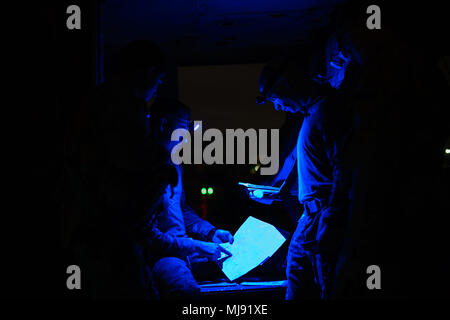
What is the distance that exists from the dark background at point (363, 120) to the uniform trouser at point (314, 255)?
64 cm

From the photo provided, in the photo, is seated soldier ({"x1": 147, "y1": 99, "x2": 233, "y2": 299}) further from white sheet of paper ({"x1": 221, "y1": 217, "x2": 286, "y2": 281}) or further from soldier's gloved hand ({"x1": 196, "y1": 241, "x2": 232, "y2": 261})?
white sheet of paper ({"x1": 221, "y1": 217, "x2": 286, "y2": 281})

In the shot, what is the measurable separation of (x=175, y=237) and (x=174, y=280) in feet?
1.63

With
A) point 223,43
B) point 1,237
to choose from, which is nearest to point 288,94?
point 223,43

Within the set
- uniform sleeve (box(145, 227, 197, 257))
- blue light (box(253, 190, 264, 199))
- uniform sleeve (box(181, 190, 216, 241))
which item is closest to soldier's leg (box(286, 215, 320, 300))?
blue light (box(253, 190, 264, 199))

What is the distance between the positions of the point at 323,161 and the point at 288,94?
876 millimetres

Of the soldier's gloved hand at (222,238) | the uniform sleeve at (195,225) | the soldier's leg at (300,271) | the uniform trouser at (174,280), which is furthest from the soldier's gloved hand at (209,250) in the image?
the soldier's leg at (300,271)

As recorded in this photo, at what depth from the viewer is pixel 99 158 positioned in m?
2.81

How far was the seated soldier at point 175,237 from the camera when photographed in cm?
339

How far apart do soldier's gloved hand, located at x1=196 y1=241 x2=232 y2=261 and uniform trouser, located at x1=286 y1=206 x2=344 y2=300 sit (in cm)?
77

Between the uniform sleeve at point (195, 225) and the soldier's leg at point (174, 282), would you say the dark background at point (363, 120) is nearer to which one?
the soldier's leg at point (174, 282)

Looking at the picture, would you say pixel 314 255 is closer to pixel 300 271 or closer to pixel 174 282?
pixel 300 271

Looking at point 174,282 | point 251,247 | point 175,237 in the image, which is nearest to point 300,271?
point 251,247

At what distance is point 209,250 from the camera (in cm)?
377

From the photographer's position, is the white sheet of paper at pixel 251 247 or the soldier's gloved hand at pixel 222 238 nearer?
the white sheet of paper at pixel 251 247
